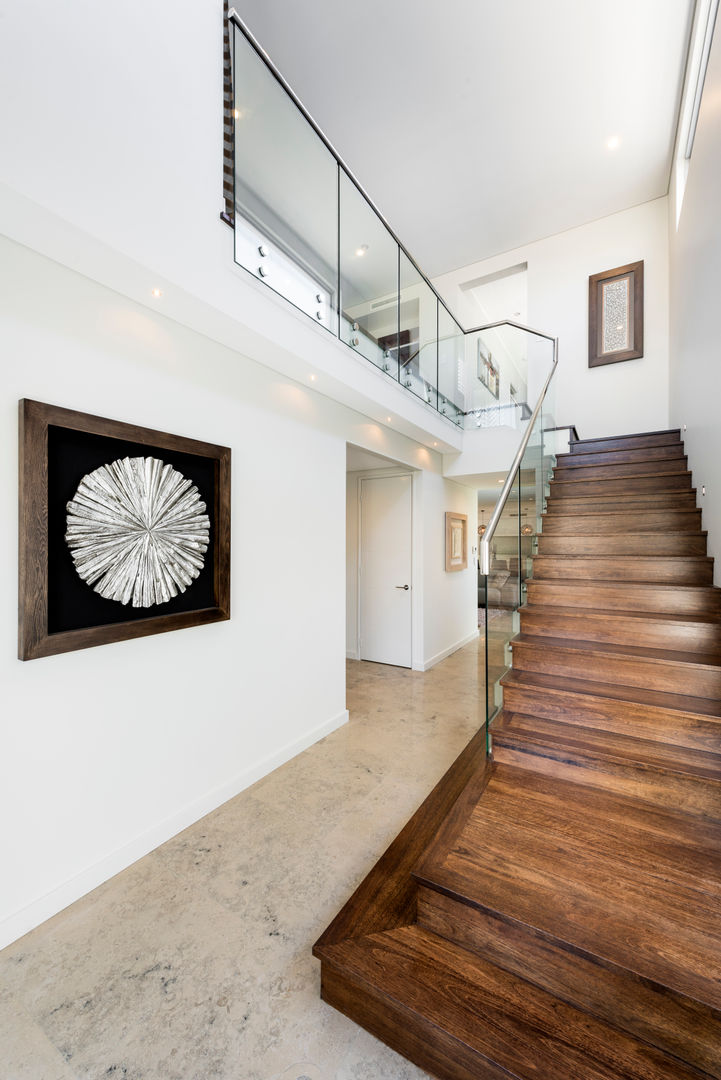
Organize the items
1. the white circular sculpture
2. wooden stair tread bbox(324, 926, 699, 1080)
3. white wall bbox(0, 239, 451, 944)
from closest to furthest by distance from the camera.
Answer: wooden stair tread bbox(324, 926, 699, 1080) → white wall bbox(0, 239, 451, 944) → the white circular sculpture

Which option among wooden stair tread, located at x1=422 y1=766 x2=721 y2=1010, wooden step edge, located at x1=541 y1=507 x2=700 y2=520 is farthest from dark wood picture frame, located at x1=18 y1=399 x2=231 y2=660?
wooden step edge, located at x1=541 y1=507 x2=700 y2=520

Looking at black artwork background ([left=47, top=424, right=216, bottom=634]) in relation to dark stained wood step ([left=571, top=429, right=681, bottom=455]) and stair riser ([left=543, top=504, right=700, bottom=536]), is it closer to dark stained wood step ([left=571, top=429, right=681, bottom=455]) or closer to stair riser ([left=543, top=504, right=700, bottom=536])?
stair riser ([left=543, top=504, right=700, bottom=536])

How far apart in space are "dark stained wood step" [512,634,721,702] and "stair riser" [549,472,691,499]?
5.95 feet

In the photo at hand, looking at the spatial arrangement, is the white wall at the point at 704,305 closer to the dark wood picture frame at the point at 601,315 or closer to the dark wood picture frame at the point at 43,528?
the dark wood picture frame at the point at 601,315

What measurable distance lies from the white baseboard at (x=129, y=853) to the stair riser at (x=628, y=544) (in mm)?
2517

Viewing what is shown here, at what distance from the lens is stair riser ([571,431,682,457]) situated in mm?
4312

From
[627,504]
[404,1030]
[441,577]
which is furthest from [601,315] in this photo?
[404,1030]

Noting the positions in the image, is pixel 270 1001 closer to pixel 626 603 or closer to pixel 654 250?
pixel 626 603

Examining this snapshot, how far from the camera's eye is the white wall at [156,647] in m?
1.71

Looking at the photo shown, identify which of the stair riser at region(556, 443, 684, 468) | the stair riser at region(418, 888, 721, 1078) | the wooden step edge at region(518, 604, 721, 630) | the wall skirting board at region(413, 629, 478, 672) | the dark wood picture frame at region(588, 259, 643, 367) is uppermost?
the dark wood picture frame at region(588, 259, 643, 367)

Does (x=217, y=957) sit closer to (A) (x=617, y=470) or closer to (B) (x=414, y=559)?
(B) (x=414, y=559)

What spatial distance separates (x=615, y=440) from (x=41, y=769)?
17.4 ft

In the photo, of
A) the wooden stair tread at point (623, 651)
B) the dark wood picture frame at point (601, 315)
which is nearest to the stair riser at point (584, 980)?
the wooden stair tread at point (623, 651)

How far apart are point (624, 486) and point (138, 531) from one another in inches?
155
